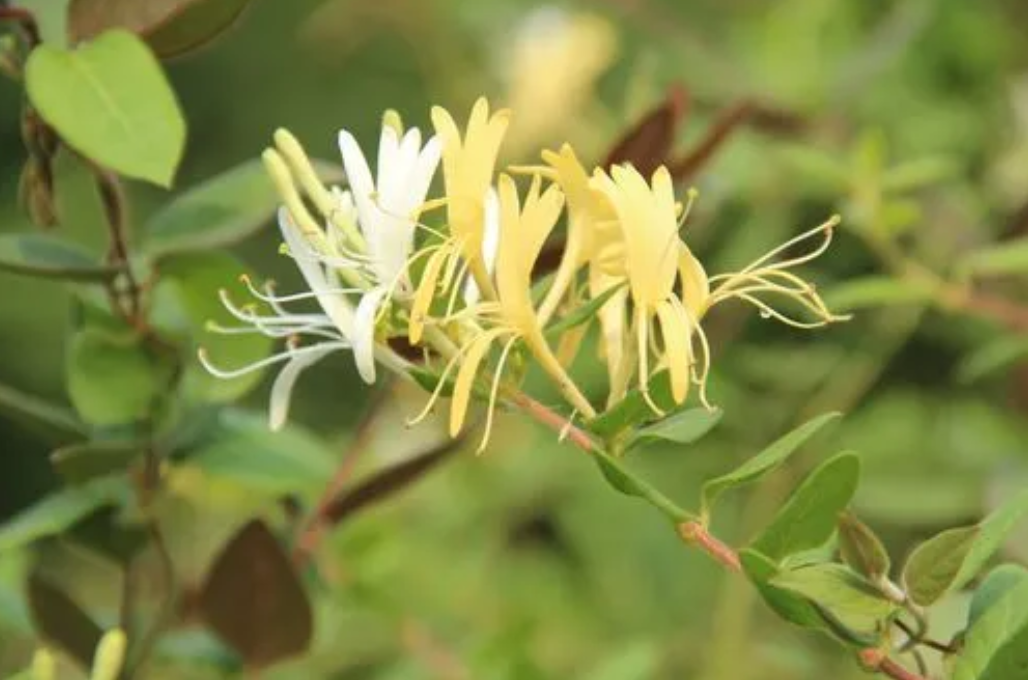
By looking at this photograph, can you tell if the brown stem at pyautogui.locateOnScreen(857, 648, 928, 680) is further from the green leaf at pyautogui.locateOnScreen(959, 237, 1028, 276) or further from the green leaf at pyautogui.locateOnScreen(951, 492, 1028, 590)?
the green leaf at pyautogui.locateOnScreen(959, 237, 1028, 276)

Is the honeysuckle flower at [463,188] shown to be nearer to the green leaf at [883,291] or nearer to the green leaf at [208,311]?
the green leaf at [208,311]

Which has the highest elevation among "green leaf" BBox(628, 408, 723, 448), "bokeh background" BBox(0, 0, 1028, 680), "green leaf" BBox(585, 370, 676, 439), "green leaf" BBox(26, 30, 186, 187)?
"green leaf" BBox(26, 30, 186, 187)

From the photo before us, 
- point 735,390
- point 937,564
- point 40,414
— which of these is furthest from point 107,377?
point 735,390

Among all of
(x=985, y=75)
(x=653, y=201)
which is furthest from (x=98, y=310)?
(x=985, y=75)

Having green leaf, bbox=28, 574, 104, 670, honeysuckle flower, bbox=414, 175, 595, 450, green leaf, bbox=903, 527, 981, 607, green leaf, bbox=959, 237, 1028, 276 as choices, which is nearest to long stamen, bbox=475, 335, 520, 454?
honeysuckle flower, bbox=414, 175, 595, 450

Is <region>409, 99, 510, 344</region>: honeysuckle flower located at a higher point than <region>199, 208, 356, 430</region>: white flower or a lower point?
higher
